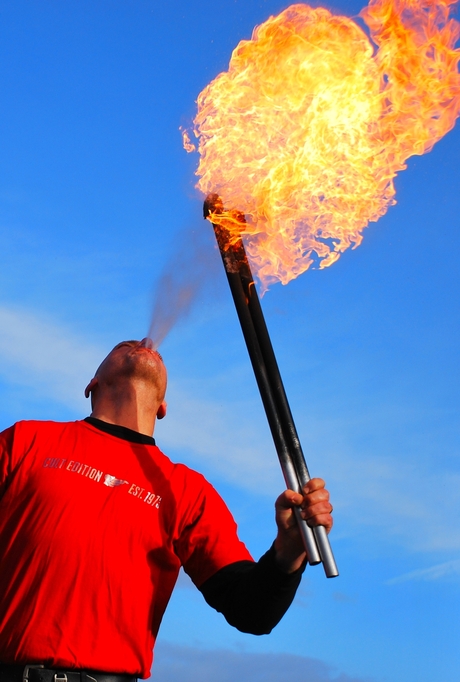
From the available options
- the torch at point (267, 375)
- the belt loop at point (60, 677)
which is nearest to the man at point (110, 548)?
the belt loop at point (60, 677)

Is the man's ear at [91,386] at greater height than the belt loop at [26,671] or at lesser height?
greater

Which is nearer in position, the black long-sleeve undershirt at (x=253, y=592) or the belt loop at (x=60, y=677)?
the belt loop at (x=60, y=677)

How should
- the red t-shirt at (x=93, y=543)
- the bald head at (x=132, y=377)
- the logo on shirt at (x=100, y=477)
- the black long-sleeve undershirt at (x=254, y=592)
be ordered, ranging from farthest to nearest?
1. the bald head at (x=132, y=377)
2. the logo on shirt at (x=100, y=477)
3. the black long-sleeve undershirt at (x=254, y=592)
4. the red t-shirt at (x=93, y=543)

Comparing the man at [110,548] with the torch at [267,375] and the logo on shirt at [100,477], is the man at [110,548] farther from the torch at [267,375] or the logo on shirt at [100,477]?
the torch at [267,375]

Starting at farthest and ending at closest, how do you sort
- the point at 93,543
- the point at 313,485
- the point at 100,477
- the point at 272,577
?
1. the point at 100,477
2. the point at 272,577
3. the point at 93,543
4. the point at 313,485

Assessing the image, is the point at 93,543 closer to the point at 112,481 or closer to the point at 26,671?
the point at 112,481

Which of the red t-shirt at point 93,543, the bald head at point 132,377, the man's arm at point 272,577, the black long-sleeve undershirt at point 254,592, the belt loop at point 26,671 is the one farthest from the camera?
the bald head at point 132,377

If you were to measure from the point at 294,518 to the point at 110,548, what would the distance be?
4.17ft

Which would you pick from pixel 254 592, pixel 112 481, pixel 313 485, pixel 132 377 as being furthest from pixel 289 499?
pixel 132 377

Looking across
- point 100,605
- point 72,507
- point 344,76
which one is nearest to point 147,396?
point 72,507

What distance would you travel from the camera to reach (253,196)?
21.2 ft

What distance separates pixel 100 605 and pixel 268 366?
6.23ft

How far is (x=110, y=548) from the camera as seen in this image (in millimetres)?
5078

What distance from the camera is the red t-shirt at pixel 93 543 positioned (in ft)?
15.4
